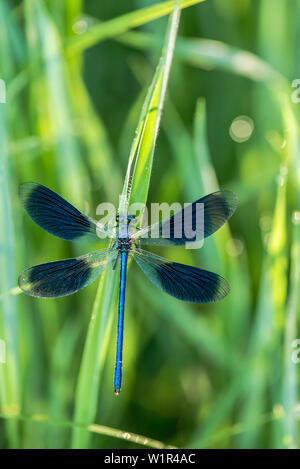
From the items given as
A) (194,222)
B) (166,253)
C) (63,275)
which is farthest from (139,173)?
(166,253)

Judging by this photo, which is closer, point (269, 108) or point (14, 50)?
point (14, 50)

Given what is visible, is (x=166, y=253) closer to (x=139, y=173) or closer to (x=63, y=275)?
(x=63, y=275)

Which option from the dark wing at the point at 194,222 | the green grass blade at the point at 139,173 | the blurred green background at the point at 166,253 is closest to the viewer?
the green grass blade at the point at 139,173

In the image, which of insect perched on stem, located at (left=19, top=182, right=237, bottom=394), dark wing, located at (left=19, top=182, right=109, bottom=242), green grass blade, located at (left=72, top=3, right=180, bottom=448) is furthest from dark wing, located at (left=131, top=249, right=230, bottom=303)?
green grass blade, located at (left=72, top=3, right=180, bottom=448)

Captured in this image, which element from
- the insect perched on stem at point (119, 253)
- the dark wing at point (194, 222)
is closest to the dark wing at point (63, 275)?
the insect perched on stem at point (119, 253)

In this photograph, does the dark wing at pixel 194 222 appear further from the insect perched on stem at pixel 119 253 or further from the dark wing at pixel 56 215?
the dark wing at pixel 56 215
